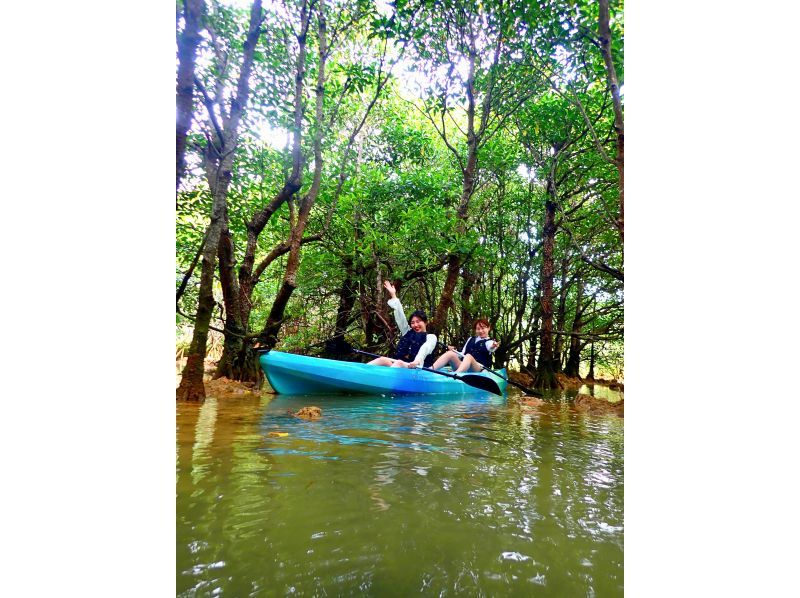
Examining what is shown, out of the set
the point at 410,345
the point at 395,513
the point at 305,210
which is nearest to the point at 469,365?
the point at 410,345

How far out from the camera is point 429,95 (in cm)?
588

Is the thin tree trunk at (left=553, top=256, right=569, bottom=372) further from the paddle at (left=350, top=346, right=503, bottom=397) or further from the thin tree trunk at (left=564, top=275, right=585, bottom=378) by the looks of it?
the paddle at (left=350, top=346, right=503, bottom=397)

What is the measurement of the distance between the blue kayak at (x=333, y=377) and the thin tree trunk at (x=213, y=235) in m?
0.78

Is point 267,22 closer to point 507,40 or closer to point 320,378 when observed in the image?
point 507,40

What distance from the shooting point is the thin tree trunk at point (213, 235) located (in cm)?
324

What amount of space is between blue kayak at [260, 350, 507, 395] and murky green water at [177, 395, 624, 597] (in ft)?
5.41

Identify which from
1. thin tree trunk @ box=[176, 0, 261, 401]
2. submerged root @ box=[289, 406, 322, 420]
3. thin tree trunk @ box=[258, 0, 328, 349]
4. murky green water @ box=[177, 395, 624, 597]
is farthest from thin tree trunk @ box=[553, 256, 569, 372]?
thin tree trunk @ box=[176, 0, 261, 401]

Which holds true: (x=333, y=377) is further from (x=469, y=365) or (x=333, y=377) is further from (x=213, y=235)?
(x=469, y=365)

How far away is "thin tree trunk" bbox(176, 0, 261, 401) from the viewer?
3.24m

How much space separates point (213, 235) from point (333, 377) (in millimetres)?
1698

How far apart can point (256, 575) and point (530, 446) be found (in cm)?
165

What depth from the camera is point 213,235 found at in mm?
3236
